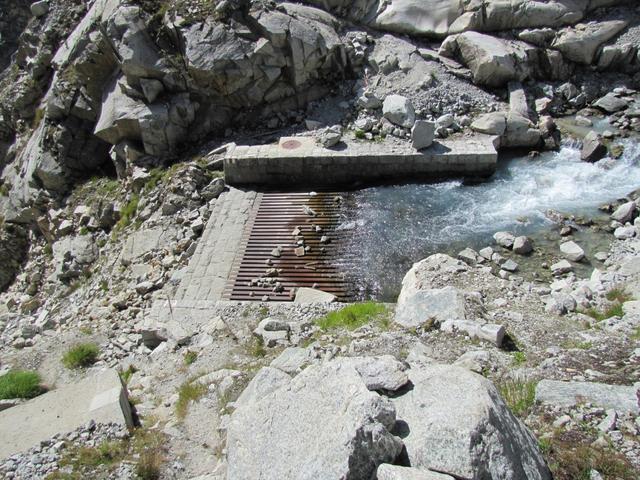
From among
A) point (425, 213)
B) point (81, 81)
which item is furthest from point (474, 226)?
point (81, 81)

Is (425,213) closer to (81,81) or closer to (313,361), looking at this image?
(313,361)

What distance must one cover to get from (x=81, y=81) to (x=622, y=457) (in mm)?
19785

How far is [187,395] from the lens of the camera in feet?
25.4

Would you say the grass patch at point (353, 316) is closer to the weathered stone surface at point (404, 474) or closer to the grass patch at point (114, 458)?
the grass patch at point (114, 458)

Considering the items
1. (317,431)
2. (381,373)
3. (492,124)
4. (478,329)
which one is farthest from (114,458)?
(492,124)

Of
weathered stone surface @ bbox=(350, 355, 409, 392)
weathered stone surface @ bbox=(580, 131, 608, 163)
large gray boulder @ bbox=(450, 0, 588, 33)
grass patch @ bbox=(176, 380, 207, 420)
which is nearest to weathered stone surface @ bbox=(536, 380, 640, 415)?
weathered stone surface @ bbox=(350, 355, 409, 392)

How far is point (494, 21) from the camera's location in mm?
18922

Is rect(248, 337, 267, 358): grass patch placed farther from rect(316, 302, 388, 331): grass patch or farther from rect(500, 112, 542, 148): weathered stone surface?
rect(500, 112, 542, 148): weathered stone surface

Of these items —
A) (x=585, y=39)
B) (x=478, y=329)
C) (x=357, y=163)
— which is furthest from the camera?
(x=585, y=39)

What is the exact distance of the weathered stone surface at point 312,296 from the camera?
1135 centimetres

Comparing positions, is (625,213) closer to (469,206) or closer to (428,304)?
(469,206)

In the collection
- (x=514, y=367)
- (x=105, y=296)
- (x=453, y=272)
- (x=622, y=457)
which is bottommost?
(x=105, y=296)

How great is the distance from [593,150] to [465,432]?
13.6 m

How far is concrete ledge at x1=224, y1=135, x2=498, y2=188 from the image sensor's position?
608 inches
